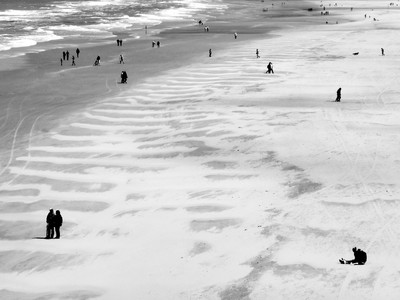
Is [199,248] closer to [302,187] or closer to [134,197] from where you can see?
[134,197]

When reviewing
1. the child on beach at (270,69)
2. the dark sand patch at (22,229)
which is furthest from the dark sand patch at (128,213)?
the child on beach at (270,69)

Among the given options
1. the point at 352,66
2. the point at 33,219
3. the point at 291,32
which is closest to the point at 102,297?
the point at 33,219

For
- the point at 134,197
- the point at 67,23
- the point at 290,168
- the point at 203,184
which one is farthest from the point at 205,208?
the point at 67,23

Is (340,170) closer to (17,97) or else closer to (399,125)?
(399,125)

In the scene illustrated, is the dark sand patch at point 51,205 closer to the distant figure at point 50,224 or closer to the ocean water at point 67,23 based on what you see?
the distant figure at point 50,224

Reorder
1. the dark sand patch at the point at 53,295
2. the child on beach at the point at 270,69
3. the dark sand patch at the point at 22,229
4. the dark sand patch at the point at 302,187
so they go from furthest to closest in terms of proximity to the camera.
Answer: the child on beach at the point at 270,69, the dark sand patch at the point at 302,187, the dark sand patch at the point at 22,229, the dark sand patch at the point at 53,295
